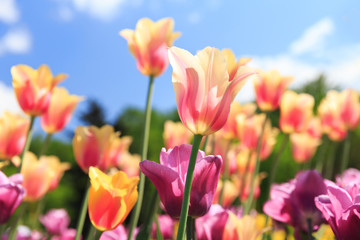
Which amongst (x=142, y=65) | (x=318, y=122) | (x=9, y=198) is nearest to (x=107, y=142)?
(x=142, y=65)

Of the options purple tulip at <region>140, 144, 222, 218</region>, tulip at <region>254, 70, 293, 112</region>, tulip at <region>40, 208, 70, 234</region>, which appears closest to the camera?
purple tulip at <region>140, 144, 222, 218</region>

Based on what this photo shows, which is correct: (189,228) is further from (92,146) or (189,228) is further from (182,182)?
(92,146)

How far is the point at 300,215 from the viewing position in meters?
1.12

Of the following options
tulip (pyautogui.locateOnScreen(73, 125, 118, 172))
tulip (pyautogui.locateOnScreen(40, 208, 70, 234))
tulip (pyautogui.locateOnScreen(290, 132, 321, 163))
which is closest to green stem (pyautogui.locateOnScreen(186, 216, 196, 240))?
tulip (pyautogui.locateOnScreen(73, 125, 118, 172))

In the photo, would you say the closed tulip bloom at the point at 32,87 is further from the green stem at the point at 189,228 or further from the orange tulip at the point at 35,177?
the green stem at the point at 189,228

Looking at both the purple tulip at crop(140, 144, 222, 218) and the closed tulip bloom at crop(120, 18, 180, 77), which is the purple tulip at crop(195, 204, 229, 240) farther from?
the closed tulip bloom at crop(120, 18, 180, 77)

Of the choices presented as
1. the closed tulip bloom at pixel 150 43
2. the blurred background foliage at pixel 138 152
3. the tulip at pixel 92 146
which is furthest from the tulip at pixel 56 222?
the blurred background foliage at pixel 138 152

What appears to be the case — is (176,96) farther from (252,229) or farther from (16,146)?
(16,146)

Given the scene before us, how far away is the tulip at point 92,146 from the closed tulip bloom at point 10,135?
0.34 metres

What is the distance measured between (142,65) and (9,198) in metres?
0.85

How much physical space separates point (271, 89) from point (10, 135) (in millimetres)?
1382

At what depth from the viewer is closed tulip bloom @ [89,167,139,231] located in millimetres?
912

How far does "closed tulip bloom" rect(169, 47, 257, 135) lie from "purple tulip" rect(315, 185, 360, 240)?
32 cm

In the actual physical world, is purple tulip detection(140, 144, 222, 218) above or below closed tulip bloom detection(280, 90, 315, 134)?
below
